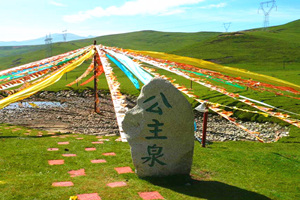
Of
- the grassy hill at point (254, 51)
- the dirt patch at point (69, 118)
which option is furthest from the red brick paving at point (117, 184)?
the grassy hill at point (254, 51)

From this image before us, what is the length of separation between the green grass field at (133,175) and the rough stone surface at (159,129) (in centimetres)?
43

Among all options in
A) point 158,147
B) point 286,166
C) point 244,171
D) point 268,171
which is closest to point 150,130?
point 158,147

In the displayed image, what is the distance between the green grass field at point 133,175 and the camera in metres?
5.82

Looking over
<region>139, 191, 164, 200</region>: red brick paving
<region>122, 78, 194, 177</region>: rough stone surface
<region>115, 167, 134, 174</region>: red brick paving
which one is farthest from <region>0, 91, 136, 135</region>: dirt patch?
<region>139, 191, 164, 200</region>: red brick paving

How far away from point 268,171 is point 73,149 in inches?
248

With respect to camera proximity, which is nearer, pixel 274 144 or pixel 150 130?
pixel 150 130

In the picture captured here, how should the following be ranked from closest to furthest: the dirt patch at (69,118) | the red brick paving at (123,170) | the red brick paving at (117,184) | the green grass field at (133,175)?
the green grass field at (133,175) → the red brick paving at (117,184) → the red brick paving at (123,170) → the dirt patch at (69,118)

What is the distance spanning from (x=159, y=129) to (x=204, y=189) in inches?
67.2

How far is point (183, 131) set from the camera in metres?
6.50

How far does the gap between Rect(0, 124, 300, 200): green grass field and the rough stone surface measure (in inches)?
17.1

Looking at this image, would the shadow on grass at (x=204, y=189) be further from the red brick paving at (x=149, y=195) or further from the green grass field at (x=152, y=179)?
the red brick paving at (x=149, y=195)

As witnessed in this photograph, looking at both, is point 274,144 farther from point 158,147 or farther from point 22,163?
point 22,163

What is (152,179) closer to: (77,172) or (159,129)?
(159,129)

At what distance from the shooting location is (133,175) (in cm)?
692
